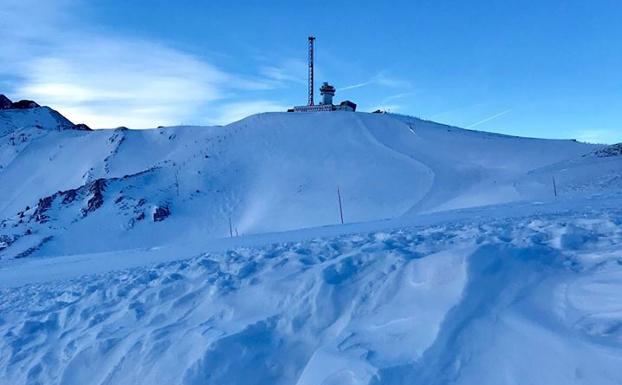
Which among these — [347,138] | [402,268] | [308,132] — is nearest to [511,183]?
[347,138]

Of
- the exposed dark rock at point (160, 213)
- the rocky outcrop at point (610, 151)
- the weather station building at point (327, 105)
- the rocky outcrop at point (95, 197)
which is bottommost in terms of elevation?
the exposed dark rock at point (160, 213)

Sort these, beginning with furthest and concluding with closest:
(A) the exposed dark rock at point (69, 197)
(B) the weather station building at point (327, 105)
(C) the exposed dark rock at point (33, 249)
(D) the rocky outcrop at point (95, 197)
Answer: (B) the weather station building at point (327, 105)
(A) the exposed dark rock at point (69, 197)
(D) the rocky outcrop at point (95, 197)
(C) the exposed dark rock at point (33, 249)

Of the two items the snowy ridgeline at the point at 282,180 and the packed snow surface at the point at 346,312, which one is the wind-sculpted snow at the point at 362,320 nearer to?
the packed snow surface at the point at 346,312

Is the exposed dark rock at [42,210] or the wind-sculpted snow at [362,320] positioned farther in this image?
the exposed dark rock at [42,210]

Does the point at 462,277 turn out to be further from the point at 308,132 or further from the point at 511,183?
the point at 308,132

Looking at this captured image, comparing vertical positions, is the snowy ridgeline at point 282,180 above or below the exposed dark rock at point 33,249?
above

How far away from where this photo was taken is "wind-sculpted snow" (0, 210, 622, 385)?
13.2 feet

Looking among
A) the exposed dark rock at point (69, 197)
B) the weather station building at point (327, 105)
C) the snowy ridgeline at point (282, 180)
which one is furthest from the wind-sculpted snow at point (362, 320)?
the weather station building at point (327, 105)

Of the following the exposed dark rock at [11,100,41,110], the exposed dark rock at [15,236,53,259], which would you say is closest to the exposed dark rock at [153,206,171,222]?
the exposed dark rock at [15,236,53,259]

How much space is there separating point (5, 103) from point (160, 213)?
7984 cm

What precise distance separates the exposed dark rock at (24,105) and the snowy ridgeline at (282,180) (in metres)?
46.3

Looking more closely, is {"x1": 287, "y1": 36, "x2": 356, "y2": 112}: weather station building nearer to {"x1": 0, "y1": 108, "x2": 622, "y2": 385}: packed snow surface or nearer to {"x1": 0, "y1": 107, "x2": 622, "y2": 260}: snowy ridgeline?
{"x1": 0, "y1": 107, "x2": 622, "y2": 260}: snowy ridgeline

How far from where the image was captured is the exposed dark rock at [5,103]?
99.4 m

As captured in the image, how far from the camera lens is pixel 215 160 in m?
49.0
